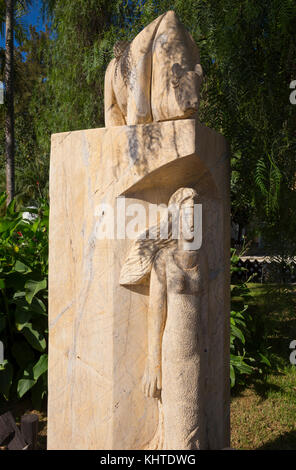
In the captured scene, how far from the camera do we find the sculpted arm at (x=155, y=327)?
1.98 m

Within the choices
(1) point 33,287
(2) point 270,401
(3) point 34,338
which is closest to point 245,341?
(2) point 270,401

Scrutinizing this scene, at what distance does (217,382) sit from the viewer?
218 cm

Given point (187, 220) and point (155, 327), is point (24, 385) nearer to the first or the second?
point (155, 327)

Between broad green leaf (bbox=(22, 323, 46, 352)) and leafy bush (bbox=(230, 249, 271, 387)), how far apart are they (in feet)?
5.94

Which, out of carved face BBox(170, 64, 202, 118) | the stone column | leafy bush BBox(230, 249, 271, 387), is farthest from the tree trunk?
carved face BBox(170, 64, 202, 118)

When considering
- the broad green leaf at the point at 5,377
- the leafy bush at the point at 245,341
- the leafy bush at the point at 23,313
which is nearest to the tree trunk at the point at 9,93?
the leafy bush at the point at 23,313

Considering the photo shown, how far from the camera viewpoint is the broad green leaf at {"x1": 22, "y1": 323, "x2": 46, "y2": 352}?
3.35 m

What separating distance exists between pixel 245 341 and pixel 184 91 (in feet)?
10.6

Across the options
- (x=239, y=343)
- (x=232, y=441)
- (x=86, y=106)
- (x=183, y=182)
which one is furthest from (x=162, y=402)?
(x=86, y=106)

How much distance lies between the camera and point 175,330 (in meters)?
1.97

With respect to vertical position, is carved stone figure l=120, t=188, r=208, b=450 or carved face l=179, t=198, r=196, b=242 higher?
carved face l=179, t=198, r=196, b=242

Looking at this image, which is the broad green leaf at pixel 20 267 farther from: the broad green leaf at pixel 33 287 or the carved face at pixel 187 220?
the carved face at pixel 187 220

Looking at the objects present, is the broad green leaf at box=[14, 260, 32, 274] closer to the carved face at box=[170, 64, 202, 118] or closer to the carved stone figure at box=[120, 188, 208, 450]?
the carved stone figure at box=[120, 188, 208, 450]

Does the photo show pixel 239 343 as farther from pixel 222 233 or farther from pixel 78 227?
pixel 78 227
